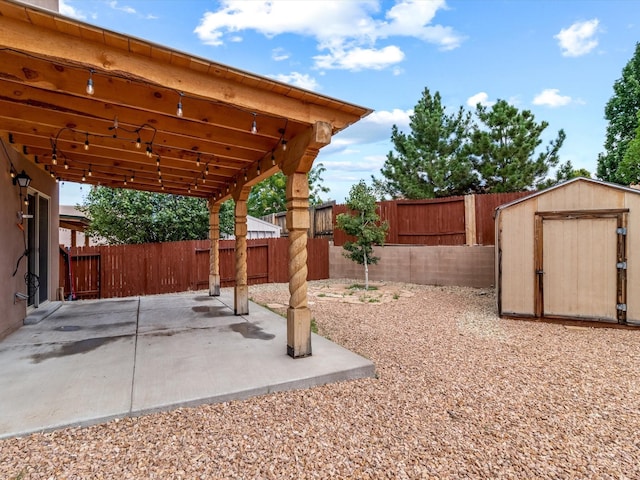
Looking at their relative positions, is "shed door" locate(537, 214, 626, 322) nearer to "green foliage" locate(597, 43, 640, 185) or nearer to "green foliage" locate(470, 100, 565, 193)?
"green foliage" locate(470, 100, 565, 193)

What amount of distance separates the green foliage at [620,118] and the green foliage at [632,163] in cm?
193

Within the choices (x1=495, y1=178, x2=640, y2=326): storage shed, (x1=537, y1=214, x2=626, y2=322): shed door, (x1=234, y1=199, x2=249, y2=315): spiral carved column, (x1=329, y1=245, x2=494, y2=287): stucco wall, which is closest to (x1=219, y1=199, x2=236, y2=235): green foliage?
(x1=329, y1=245, x2=494, y2=287): stucco wall

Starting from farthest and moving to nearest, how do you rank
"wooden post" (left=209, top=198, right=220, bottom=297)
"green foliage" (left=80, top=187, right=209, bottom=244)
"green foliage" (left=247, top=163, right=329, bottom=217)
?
"green foliage" (left=247, top=163, right=329, bottom=217), "green foliage" (left=80, top=187, right=209, bottom=244), "wooden post" (left=209, top=198, right=220, bottom=297)

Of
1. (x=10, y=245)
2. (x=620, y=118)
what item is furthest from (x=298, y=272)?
(x=620, y=118)

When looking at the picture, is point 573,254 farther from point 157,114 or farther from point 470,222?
point 157,114

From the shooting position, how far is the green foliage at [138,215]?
8.73 metres

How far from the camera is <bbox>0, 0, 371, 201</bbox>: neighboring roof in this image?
2137 mm

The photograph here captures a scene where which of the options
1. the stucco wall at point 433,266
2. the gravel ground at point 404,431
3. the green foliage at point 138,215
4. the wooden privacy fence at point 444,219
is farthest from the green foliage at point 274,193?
the gravel ground at point 404,431

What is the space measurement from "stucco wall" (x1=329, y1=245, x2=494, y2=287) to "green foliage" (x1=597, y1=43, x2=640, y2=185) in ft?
32.8

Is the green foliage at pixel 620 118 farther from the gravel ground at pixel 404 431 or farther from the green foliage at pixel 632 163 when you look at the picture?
the gravel ground at pixel 404 431

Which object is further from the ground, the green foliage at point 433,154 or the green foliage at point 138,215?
the green foliage at point 433,154

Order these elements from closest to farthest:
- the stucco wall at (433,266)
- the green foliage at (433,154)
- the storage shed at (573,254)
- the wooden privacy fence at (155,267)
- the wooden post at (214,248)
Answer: the storage shed at (573,254)
the wooden post at (214,248)
the wooden privacy fence at (155,267)
the stucco wall at (433,266)
the green foliage at (433,154)

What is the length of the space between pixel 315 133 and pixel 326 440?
234 cm

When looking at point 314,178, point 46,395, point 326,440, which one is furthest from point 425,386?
point 314,178
